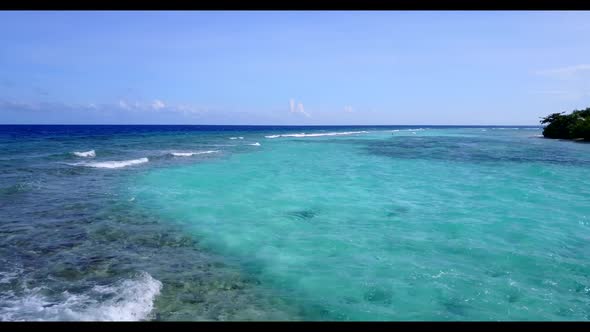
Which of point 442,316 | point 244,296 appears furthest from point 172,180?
point 442,316

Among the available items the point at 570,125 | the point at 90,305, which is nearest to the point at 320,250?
the point at 90,305

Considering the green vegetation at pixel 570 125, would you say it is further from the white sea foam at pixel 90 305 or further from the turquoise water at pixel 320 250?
the white sea foam at pixel 90 305

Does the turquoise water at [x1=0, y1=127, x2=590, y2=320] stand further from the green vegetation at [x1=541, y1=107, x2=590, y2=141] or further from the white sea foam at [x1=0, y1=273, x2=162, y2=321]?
the green vegetation at [x1=541, y1=107, x2=590, y2=141]

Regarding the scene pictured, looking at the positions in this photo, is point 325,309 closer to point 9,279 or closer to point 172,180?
point 9,279

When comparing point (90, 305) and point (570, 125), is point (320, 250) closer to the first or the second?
point (90, 305)

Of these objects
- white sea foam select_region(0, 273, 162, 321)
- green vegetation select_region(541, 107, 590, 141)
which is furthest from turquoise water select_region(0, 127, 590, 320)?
green vegetation select_region(541, 107, 590, 141)

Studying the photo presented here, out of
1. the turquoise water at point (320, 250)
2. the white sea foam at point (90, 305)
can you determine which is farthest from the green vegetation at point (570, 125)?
the white sea foam at point (90, 305)
